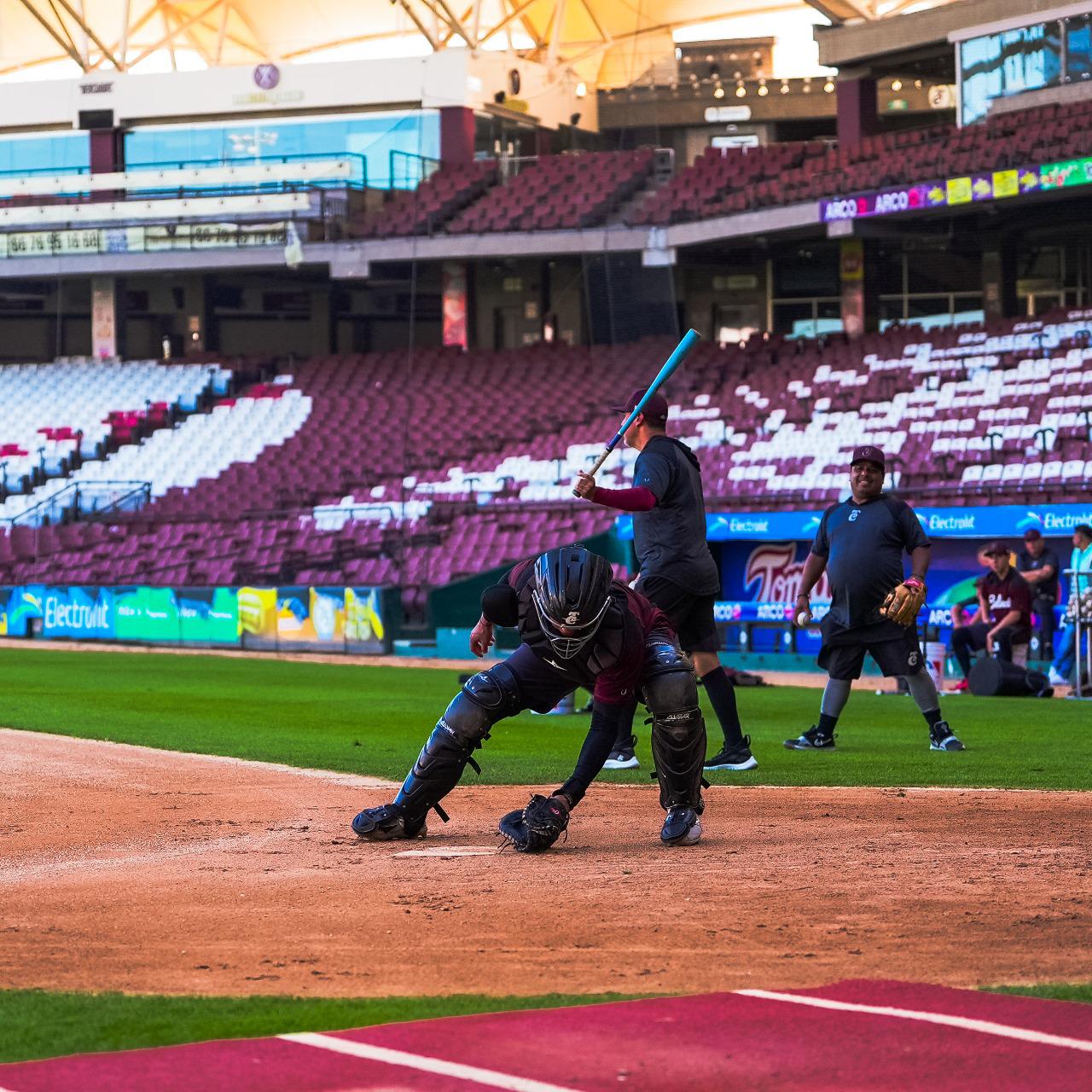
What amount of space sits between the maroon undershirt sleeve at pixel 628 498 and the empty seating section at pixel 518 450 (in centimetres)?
1813

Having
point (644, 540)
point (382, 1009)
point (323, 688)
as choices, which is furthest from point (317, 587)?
point (382, 1009)

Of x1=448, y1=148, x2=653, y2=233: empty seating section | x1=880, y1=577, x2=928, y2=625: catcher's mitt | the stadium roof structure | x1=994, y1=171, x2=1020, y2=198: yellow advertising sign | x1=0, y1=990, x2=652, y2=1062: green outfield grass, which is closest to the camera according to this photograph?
x1=0, y1=990, x2=652, y2=1062: green outfield grass

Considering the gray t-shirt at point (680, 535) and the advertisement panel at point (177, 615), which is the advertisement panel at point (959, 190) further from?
the gray t-shirt at point (680, 535)

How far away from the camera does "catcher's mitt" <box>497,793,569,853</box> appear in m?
7.62

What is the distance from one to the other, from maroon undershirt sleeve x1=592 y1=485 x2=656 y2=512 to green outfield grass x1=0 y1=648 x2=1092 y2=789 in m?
1.94

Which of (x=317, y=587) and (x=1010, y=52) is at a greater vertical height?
(x=1010, y=52)

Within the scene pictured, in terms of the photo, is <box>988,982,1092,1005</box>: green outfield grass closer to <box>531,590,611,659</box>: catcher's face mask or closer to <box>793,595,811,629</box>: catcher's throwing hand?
<box>531,590,611,659</box>: catcher's face mask

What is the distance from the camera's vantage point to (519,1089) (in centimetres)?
402

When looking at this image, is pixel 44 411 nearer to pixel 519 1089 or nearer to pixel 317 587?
pixel 317 587

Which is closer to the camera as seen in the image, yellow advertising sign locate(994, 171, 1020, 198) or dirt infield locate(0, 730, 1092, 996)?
dirt infield locate(0, 730, 1092, 996)

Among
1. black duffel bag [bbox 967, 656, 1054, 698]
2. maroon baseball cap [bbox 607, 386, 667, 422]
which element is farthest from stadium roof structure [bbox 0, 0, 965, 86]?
maroon baseball cap [bbox 607, 386, 667, 422]

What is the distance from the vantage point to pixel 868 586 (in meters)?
11.5

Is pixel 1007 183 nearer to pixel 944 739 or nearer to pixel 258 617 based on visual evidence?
pixel 258 617

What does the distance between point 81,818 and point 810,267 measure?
3856cm
